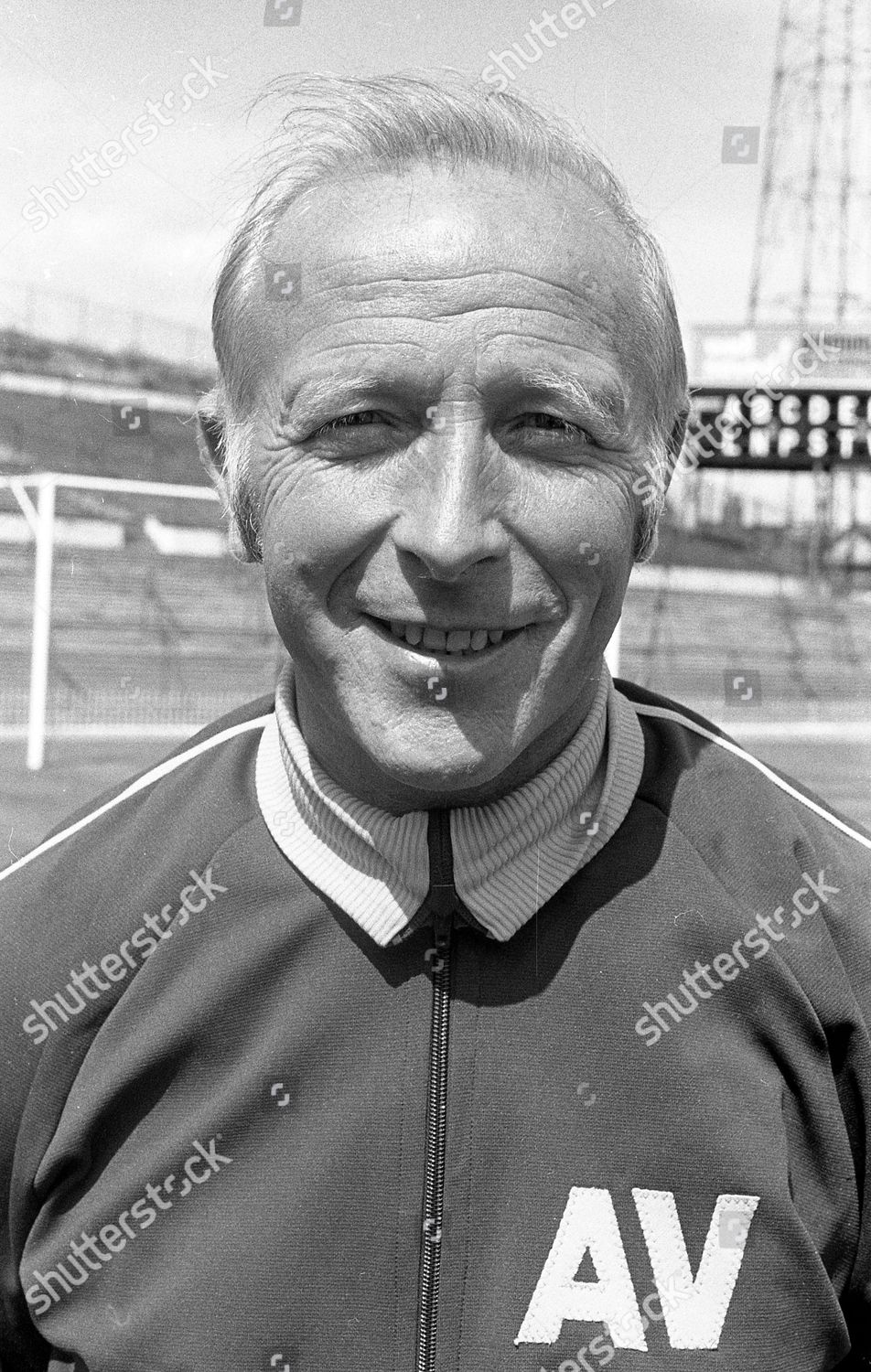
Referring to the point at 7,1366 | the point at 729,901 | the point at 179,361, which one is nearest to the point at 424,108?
the point at 729,901

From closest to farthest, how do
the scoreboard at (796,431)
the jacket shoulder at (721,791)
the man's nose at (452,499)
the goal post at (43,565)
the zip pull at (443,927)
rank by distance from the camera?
the man's nose at (452,499) → the zip pull at (443,927) → the jacket shoulder at (721,791) → the goal post at (43,565) → the scoreboard at (796,431)

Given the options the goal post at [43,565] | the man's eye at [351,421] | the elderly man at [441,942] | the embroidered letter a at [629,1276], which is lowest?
the goal post at [43,565]

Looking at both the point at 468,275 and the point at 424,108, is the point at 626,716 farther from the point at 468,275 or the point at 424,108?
the point at 424,108

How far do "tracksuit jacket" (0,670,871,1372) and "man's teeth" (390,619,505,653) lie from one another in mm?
180

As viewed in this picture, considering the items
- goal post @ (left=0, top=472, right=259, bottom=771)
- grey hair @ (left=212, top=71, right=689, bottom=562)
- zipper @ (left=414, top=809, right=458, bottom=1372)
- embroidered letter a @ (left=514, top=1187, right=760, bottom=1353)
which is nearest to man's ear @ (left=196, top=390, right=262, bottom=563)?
grey hair @ (left=212, top=71, right=689, bottom=562)

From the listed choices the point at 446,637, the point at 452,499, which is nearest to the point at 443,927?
the point at 446,637

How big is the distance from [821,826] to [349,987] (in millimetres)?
515

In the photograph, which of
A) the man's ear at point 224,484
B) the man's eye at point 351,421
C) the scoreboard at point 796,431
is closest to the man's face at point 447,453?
the man's eye at point 351,421

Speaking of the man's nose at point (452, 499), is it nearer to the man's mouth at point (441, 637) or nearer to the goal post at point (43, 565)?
the man's mouth at point (441, 637)

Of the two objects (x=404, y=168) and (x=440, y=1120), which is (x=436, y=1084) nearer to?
(x=440, y=1120)

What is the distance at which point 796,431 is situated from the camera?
1977 centimetres

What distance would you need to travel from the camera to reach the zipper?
112 cm

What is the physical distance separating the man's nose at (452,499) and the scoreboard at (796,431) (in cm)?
1757

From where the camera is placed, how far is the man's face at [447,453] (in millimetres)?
1083
